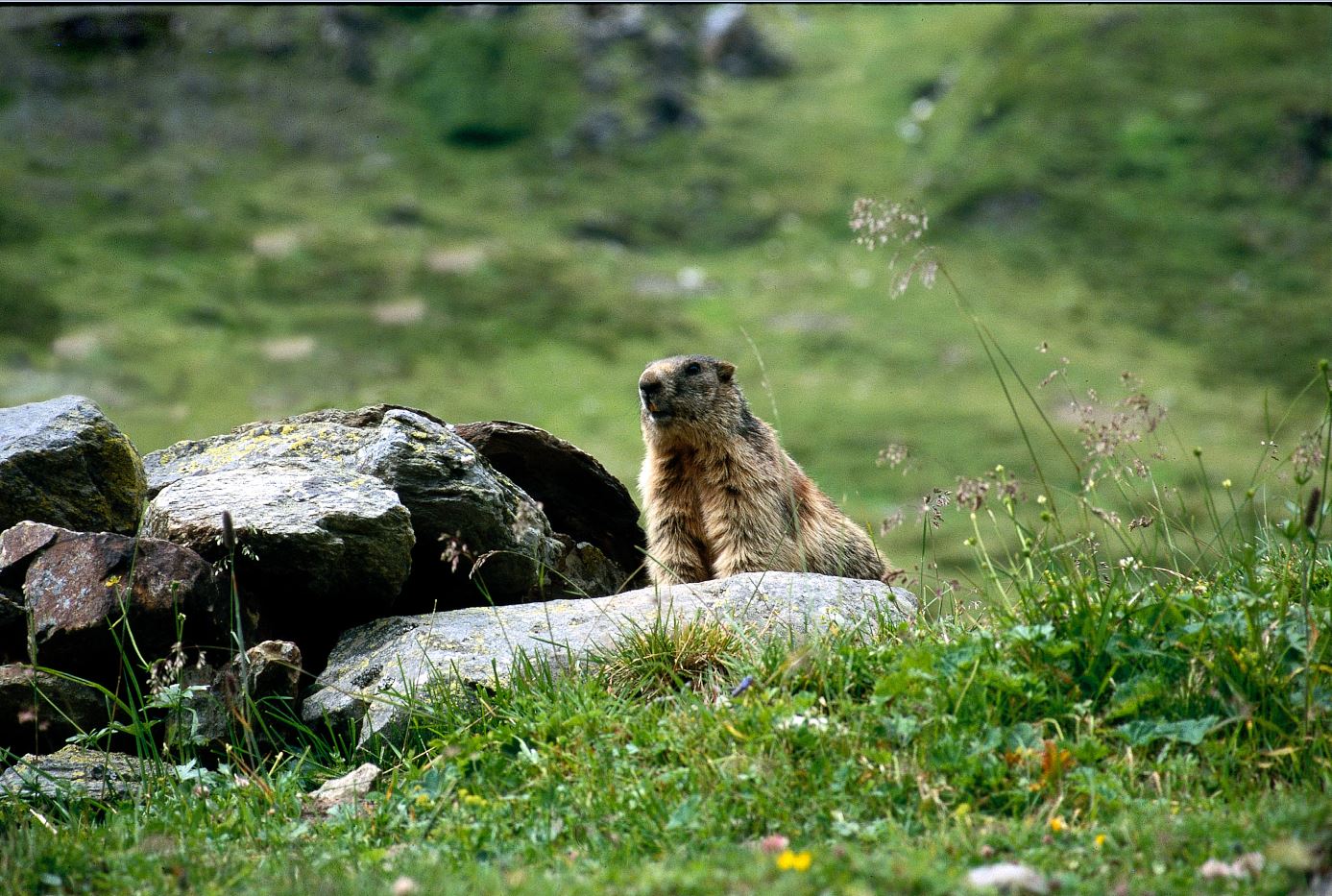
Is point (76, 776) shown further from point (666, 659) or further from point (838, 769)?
point (838, 769)

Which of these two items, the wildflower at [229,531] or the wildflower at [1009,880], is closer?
the wildflower at [1009,880]

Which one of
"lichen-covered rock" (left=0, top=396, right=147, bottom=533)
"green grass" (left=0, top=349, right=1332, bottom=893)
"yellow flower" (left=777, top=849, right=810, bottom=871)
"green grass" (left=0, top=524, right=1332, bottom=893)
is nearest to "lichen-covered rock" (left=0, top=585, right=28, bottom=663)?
"lichen-covered rock" (left=0, top=396, right=147, bottom=533)

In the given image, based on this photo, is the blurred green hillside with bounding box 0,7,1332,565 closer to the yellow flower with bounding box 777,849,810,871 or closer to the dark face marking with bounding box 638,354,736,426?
the dark face marking with bounding box 638,354,736,426

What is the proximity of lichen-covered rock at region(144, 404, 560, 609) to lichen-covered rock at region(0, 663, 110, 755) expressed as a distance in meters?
1.61

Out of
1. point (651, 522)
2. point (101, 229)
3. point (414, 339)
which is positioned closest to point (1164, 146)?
point (414, 339)

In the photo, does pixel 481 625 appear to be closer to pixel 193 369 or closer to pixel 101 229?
pixel 193 369

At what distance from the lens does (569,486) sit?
29.4 feet

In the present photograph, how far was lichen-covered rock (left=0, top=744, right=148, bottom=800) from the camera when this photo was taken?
5742 mm

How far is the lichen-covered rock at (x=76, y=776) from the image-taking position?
5742 millimetres

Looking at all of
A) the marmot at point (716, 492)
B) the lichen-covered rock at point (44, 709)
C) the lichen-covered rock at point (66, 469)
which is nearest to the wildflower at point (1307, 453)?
the marmot at point (716, 492)

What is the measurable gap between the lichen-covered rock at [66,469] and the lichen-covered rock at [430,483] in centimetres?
49

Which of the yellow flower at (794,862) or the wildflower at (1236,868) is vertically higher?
the yellow flower at (794,862)

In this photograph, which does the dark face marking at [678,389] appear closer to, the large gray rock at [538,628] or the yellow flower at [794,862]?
the large gray rock at [538,628]

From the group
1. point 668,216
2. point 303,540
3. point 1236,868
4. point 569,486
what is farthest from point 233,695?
point 668,216
